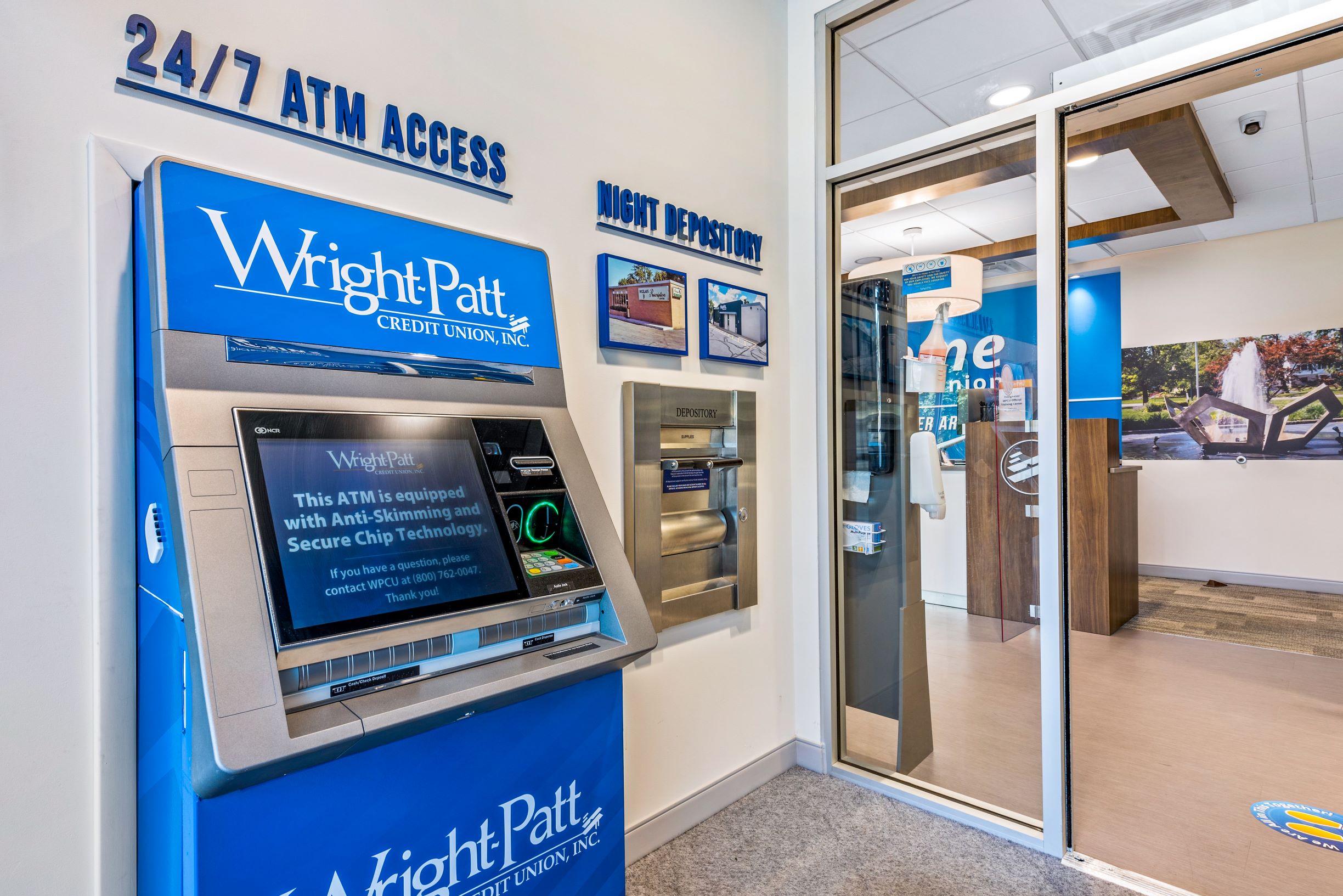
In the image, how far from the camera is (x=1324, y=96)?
2127 millimetres

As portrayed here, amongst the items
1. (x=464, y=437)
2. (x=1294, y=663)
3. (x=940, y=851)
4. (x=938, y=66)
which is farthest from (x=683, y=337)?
(x=1294, y=663)

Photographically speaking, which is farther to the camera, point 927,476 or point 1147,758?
point 1147,758

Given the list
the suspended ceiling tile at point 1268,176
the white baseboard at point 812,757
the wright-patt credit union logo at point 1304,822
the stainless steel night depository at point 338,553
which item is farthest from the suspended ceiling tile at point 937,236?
the wright-patt credit union logo at point 1304,822

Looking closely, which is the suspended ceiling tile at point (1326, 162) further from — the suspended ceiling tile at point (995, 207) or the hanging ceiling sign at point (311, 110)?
the hanging ceiling sign at point (311, 110)

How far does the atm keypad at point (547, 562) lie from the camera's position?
4.83ft

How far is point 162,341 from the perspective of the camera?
3.92ft

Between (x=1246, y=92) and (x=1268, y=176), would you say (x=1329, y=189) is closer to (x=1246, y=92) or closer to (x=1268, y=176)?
(x=1268, y=176)

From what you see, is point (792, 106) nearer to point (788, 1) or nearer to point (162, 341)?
point (788, 1)

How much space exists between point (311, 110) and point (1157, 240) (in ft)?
10.6

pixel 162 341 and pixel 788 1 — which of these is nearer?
pixel 162 341

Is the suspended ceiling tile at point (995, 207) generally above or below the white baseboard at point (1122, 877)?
above

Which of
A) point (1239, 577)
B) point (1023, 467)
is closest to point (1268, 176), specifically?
point (1023, 467)

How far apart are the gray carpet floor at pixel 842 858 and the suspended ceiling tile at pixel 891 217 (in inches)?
84.0

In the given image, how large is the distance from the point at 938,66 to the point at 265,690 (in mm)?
2811
